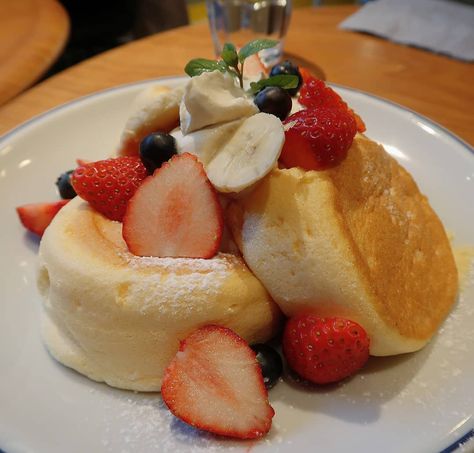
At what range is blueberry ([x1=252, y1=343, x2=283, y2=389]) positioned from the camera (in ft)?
3.65

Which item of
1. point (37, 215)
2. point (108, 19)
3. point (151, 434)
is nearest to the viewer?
point (151, 434)

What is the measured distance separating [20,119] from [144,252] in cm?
112

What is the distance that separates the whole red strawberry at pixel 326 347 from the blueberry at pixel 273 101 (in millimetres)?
484

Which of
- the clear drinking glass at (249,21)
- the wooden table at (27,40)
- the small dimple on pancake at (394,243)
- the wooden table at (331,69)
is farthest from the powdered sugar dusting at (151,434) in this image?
the clear drinking glass at (249,21)

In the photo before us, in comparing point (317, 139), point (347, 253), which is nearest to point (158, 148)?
point (317, 139)

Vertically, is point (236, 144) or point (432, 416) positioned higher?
point (236, 144)

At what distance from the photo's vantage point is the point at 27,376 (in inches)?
44.7

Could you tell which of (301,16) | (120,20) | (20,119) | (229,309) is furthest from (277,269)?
(120,20)

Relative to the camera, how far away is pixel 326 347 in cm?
105

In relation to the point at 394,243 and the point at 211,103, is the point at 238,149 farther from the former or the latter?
the point at 394,243

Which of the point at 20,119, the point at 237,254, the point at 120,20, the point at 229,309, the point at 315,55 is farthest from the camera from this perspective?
the point at 120,20

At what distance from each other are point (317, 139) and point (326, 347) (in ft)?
1.43

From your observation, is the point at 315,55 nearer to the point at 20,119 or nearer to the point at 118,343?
the point at 20,119

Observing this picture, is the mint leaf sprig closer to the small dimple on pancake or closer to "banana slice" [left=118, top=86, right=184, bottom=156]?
"banana slice" [left=118, top=86, right=184, bottom=156]
